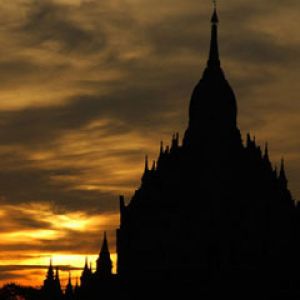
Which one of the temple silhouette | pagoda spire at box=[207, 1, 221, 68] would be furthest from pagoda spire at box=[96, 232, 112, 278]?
pagoda spire at box=[207, 1, 221, 68]

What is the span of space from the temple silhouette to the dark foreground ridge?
0.13 metres

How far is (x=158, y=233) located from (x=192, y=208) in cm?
579

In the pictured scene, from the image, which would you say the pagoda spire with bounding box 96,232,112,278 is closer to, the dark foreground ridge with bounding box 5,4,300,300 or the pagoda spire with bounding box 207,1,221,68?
the dark foreground ridge with bounding box 5,4,300,300

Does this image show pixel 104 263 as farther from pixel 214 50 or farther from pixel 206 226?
pixel 214 50

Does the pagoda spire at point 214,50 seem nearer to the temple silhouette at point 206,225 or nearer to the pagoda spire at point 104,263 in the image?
the temple silhouette at point 206,225

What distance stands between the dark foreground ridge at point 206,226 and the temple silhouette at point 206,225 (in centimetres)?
13

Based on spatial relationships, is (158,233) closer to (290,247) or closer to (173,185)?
(173,185)

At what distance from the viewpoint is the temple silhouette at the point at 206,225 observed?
13712 cm

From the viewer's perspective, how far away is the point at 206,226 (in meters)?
147

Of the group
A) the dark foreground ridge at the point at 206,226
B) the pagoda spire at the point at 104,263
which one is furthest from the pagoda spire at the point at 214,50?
the pagoda spire at the point at 104,263

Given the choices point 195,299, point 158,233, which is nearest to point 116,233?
point 158,233

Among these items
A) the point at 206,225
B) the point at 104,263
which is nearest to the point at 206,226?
the point at 206,225

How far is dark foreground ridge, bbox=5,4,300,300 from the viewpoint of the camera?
449 ft

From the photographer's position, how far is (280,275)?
454 ft
